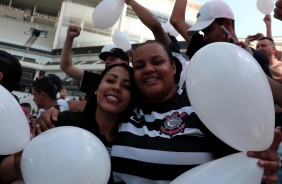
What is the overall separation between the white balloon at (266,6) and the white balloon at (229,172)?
2087mm

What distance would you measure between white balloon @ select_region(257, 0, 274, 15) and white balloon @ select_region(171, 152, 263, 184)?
209 cm

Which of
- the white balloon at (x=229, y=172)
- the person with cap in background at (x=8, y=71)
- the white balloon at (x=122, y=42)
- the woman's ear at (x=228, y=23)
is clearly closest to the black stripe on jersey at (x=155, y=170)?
the white balloon at (x=229, y=172)

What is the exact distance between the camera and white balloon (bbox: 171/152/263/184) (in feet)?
2.60

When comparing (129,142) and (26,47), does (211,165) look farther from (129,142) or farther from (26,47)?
(26,47)

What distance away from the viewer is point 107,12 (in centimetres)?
213

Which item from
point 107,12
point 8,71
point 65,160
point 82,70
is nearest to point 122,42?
point 107,12

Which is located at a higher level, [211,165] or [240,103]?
[240,103]

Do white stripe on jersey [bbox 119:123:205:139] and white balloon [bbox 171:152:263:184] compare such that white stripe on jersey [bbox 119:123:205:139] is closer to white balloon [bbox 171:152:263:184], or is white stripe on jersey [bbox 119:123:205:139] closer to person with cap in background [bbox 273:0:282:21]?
white balloon [bbox 171:152:263:184]

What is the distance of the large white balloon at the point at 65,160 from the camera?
0.84 m

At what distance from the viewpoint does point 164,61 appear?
1.16 meters

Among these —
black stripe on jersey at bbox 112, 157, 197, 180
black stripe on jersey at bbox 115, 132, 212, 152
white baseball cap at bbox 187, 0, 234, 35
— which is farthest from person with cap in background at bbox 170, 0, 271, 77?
black stripe on jersey at bbox 112, 157, 197, 180

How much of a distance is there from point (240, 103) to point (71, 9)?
1794 cm

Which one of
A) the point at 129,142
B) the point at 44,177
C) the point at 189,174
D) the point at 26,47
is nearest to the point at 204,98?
the point at 189,174

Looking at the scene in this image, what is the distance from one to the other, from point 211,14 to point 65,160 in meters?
1.04
